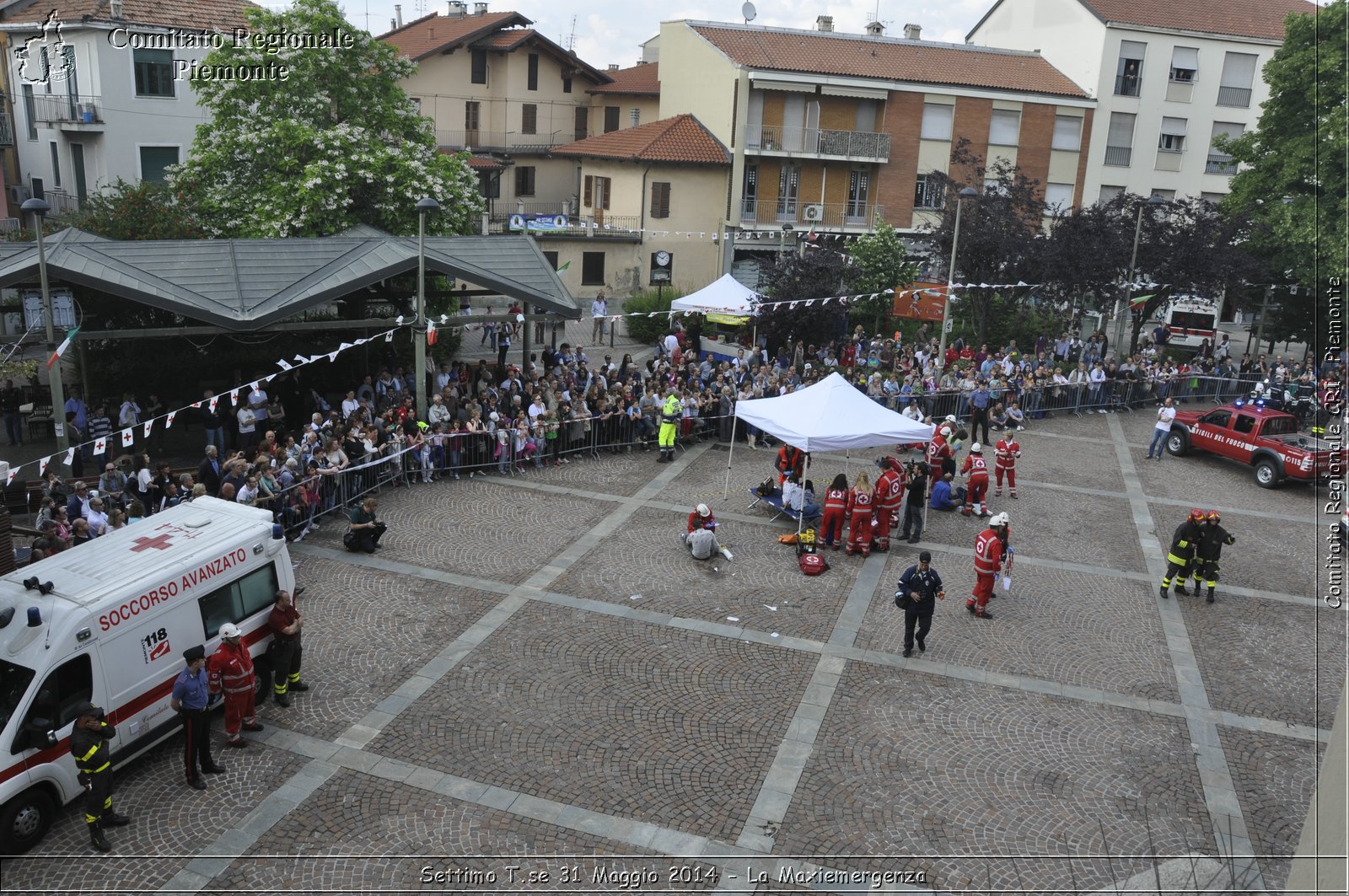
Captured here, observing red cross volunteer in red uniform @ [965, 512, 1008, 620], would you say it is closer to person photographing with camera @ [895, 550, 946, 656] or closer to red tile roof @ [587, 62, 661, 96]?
person photographing with camera @ [895, 550, 946, 656]

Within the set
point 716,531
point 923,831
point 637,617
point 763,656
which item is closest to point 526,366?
point 716,531

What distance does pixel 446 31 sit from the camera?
47938mm

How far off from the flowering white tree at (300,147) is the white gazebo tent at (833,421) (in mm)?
12763

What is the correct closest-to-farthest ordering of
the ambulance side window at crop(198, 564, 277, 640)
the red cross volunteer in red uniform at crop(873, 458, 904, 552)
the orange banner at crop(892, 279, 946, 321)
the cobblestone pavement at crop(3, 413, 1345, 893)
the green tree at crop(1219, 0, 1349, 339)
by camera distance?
the cobblestone pavement at crop(3, 413, 1345, 893)
the ambulance side window at crop(198, 564, 277, 640)
the red cross volunteer in red uniform at crop(873, 458, 904, 552)
the green tree at crop(1219, 0, 1349, 339)
the orange banner at crop(892, 279, 946, 321)

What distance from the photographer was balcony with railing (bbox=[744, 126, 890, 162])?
39344mm

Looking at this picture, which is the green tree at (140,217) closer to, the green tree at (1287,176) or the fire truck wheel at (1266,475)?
the fire truck wheel at (1266,475)

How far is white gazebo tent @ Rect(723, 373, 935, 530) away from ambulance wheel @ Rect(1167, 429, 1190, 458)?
9423mm

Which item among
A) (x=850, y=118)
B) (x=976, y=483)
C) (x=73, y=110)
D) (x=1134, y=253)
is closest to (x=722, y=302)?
(x=976, y=483)

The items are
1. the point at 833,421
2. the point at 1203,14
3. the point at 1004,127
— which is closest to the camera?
the point at 833,421

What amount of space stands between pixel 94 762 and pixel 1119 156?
4511 centimetres

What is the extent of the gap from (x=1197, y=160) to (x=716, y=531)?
37958 millimetres

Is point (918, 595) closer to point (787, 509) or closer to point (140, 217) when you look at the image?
point (787, 509)

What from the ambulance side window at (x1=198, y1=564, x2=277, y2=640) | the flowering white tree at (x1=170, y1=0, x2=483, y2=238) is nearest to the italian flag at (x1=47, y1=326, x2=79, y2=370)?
the ambulance side window at (x1=198, y1=564, x2=277, y2=640)

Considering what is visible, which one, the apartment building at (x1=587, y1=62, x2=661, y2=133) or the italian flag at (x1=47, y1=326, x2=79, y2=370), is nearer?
the italian flag at (x1=47, y1=326, x2=79, y2=370)
